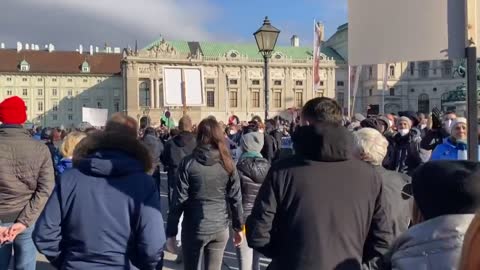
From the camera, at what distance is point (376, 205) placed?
8.86ft

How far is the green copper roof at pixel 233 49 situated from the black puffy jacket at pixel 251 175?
246ft

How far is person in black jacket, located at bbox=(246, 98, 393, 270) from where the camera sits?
2557 millimetres

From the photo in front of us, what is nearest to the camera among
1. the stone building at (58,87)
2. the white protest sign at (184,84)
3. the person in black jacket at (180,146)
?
the person in black jacket at (180,146)

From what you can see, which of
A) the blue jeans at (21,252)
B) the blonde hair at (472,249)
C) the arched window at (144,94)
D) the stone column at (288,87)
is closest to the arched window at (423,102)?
the stone column at (288,87)

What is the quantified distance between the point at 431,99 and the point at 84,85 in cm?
4863

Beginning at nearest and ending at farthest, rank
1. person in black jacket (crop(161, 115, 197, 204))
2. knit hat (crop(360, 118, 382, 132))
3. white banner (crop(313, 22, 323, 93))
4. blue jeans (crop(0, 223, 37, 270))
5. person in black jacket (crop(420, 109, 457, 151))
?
blue jeans (crop(0, 223, 37, 270)) → knit hat (crop(360, 118, 382, 132)) → person in black jacket (crop(420, 109, 457, 151)) → person in black jacket (crop(161, 115, 197, 204)) → white banner (crop(313, 22, 323, 93))

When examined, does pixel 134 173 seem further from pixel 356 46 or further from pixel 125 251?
pixel 356 46

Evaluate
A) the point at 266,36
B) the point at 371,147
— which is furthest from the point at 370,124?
the point at 266,36

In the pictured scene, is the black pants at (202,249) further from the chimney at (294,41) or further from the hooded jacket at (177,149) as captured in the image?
the chimney at (294,41)

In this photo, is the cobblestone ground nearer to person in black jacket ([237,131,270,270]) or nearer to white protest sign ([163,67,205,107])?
person in black jacket ([237,131,270,270])

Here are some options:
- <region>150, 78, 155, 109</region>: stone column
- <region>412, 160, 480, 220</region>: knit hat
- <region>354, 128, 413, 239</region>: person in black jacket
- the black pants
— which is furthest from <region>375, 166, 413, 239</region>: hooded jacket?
<region>150, 78, 155, 109</region>: stone column

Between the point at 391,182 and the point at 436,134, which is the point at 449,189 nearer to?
the point at 391,182

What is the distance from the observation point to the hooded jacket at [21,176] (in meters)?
3.83

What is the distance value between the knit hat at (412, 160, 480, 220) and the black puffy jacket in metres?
3.07
